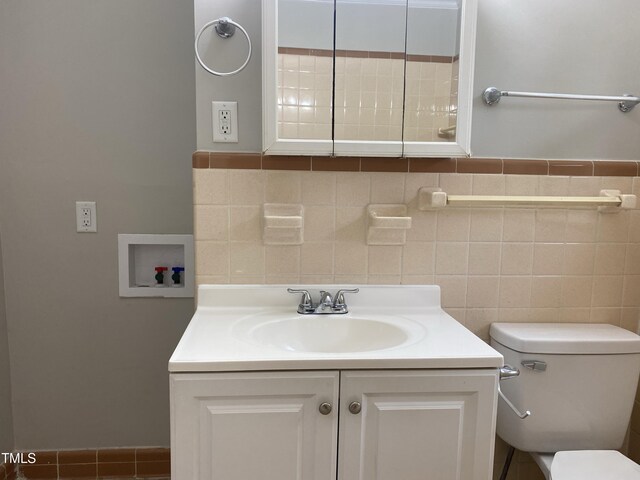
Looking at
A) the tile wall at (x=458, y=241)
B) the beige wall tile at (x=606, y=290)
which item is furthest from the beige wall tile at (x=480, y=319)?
the beige wall tile at (x=606, y=290)

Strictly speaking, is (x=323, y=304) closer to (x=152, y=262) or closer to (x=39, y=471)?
(x=152, y=262)

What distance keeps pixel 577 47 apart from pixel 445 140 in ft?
1.83

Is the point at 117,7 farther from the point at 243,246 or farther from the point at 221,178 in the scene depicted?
the point at 243,246

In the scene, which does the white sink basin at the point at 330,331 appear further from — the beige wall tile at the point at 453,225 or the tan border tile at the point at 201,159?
the tan border tile at the point at 201,159

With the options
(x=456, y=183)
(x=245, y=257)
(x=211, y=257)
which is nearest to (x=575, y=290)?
(x=456, y=183)

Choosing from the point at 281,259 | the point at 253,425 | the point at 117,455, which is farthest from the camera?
the point at 117,455

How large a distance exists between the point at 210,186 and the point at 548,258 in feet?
3.61

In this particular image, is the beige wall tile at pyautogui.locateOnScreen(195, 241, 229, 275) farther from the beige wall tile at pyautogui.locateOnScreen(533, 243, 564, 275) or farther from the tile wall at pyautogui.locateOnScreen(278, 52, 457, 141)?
the beige wall tile at pyautogui.locateOnScreen(533, 243, 564, 275)

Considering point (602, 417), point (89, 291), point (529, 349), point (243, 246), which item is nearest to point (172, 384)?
point (243, 246)

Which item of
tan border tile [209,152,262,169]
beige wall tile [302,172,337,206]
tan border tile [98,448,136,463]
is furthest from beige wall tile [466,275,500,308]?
tan border tile [98,448,136,463]

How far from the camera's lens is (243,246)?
4.75 feet

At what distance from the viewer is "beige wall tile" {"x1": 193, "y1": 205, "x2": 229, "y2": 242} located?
1.43 m

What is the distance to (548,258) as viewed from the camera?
5.06 ft

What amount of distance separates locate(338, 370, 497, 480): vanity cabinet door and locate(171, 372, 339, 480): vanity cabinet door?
57 mm
